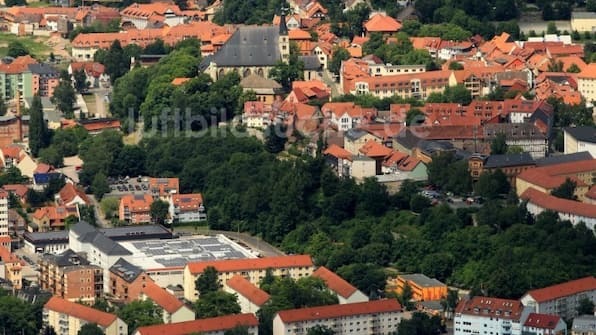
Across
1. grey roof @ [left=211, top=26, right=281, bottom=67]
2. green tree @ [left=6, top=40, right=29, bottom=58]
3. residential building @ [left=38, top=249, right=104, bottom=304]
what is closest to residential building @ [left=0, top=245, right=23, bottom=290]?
residential building @ [left=38, top=249, right=104, bottom=304]

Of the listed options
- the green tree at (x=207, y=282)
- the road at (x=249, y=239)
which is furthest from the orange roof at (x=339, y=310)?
the road at (x=249, y=239)

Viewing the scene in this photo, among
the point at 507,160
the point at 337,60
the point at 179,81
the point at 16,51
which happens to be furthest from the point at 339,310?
the point at 16,51

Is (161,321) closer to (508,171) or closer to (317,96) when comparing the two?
(508,171)

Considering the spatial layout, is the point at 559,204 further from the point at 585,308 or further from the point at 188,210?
the point at 188,210

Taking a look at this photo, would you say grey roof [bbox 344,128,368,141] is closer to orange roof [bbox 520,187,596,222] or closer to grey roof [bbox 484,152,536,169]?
grey roof [bbox 484,152,536,169]

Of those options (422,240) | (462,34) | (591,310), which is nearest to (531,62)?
(462,34)
